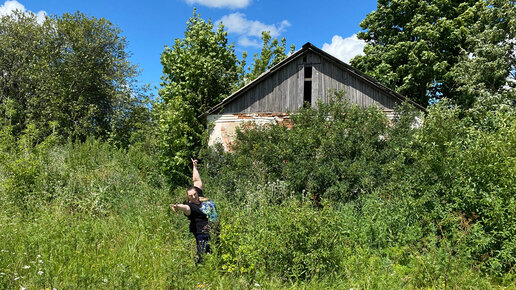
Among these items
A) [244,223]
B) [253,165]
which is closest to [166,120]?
[253,165]

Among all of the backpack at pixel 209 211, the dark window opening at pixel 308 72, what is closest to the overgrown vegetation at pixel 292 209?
the backpack at pixel 209 211

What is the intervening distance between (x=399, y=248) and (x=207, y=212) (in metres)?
3.11

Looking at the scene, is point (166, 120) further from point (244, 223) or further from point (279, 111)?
point (244, 223)

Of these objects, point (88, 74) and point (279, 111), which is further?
point (88, 74)

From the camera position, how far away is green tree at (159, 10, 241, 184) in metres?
10.7

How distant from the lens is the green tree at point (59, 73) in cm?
2055

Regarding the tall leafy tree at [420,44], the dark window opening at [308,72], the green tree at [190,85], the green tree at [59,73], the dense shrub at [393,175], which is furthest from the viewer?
the green tree at [59,73]

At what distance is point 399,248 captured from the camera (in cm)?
505

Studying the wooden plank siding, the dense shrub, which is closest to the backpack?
the dense shrub

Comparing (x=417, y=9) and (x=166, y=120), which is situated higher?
(x=417, y=9)

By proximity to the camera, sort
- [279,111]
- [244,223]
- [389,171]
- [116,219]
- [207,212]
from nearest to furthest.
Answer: [207,212]
[244,223]
[116,219]
[389,171]
[279,111]

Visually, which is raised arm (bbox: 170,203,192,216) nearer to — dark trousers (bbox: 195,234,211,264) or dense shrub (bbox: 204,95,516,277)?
dark trousers (bbox: 195,234,211,264)

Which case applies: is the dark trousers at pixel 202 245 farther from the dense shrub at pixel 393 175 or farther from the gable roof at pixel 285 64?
the gable roof at pixel 285 64

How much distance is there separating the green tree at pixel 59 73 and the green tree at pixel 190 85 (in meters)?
9.26
